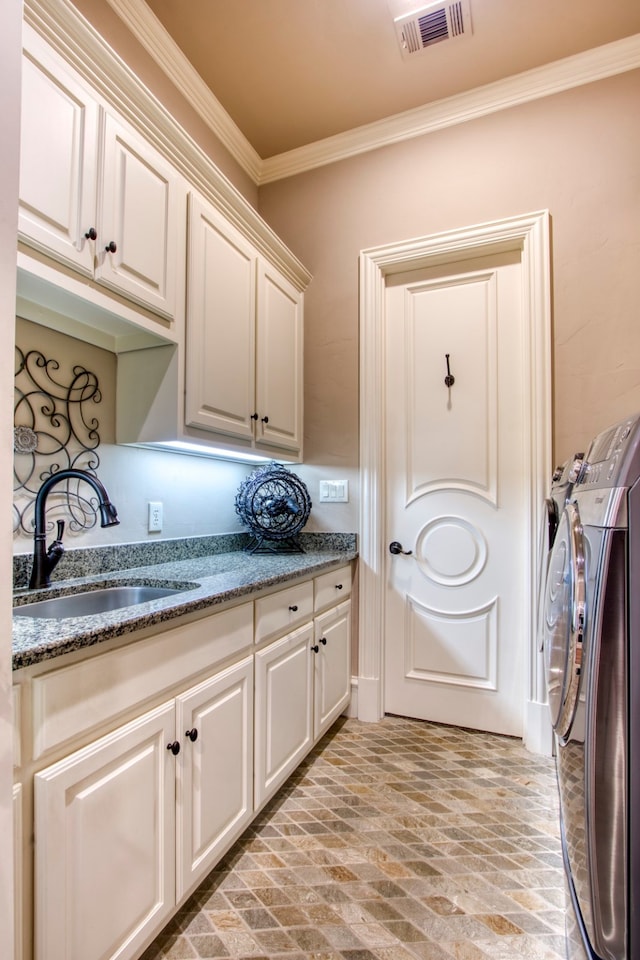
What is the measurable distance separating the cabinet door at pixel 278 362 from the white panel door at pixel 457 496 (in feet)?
1.65

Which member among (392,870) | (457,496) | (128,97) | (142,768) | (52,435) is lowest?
(392,870)

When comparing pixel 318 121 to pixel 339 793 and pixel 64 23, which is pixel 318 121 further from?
pixel 339 793

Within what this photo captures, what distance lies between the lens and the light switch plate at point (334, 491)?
2.50 meters

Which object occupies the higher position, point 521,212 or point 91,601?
point 521,212

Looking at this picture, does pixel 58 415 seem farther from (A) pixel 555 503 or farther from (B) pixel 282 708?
(A) pixel 555 503

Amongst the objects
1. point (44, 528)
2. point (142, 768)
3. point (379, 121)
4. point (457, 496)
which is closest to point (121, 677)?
point (142, 768)

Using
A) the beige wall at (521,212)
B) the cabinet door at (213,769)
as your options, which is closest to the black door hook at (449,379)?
the beige wall at (521,212)

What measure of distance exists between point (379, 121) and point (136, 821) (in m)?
3.13

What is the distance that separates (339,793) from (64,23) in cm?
257

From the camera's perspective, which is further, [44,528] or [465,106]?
[465,106]

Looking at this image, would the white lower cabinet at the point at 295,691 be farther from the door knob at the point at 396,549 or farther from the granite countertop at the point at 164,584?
the door knob at the point at 396,549

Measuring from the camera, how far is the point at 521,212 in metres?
2.21

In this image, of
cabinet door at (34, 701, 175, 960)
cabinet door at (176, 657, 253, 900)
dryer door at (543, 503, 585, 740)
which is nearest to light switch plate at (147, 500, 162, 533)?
cabinet door at (176, 657, 253, 900)

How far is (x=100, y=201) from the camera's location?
52.2 inches
